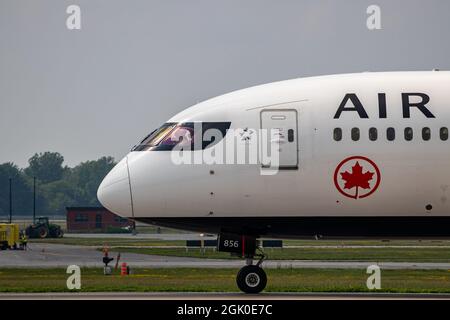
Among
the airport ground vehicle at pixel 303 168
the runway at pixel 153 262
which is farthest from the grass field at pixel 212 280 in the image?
the runway at pixel 153 262

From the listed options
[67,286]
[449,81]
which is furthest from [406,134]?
[67,286]

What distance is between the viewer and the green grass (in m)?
51.3

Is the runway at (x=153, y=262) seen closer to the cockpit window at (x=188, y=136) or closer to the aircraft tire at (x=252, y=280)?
the aircraft tire at (x=252, y=280)

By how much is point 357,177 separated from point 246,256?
3518 millimetres

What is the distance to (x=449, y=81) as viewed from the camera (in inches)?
1114

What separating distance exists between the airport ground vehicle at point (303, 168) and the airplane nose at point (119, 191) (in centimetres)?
3

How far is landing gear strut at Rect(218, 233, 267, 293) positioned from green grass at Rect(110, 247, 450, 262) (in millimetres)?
22306

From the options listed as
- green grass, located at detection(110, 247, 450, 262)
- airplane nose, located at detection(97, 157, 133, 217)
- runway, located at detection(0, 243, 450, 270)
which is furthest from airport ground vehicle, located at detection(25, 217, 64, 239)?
airplane nose, located at detection(97, 157, 133, 217)

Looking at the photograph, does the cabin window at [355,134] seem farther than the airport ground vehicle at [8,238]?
No

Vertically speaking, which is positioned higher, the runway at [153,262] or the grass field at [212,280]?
the runway at [153,262]

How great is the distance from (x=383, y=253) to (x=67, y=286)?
88.5 feet

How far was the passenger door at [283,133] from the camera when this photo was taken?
2761 centimetres

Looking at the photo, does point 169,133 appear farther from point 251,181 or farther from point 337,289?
point 337,289

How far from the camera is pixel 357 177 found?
27469 millimetres
